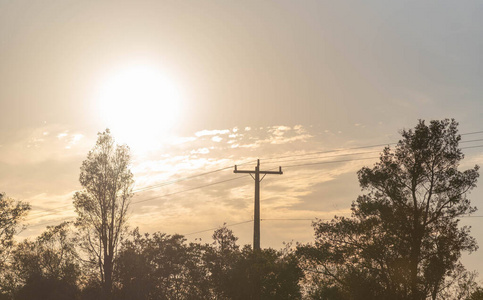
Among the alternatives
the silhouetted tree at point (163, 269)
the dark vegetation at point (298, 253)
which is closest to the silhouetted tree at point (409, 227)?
the dark vegetation at point (298, 253)

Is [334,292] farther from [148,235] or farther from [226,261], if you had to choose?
[148,235]

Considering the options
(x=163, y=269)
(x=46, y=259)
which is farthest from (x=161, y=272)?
(x=46, y=259)

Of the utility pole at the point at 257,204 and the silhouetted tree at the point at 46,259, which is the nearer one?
the utility pole at the point at 257,204

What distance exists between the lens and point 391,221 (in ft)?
116

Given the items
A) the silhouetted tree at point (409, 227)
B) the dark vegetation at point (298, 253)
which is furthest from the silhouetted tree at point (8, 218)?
the silhouetted tree at point (409, 227)

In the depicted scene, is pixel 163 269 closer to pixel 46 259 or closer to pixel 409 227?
pixel 46 259

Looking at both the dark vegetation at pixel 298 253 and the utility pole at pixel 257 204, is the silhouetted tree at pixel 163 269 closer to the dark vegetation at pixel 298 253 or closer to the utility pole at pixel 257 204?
the dark vegetation at pixel 298 253

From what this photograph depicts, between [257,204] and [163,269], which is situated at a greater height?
[257,204]

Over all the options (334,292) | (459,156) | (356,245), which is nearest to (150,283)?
(334,292)

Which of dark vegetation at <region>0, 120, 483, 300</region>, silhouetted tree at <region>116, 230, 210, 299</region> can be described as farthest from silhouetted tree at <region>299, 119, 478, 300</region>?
silhouetted tree at <region>116, 230, 210, 299</region>

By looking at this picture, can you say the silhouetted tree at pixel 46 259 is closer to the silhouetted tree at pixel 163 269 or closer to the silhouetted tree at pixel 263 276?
the silhouetted tree at pixel 163 269

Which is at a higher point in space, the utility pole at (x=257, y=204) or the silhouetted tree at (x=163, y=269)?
the utility pole at (x=257, y=204)

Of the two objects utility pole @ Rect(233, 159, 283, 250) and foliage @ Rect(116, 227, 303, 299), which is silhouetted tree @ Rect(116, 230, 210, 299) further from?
utility pole @ Rect(233, 159, 283, 250)

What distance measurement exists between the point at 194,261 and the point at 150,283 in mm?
7326
